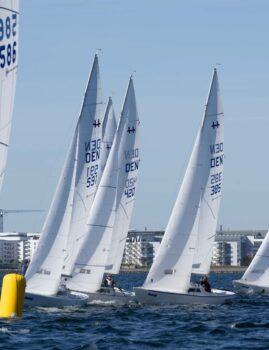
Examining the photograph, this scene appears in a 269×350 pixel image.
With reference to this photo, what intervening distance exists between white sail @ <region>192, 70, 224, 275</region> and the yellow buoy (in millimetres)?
17644

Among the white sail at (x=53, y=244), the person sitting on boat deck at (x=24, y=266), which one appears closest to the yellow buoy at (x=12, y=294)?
the white sail at (x=53, y=244)

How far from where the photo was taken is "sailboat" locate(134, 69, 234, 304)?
48.6 m

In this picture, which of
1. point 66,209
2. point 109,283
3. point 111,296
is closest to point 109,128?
point 109,283

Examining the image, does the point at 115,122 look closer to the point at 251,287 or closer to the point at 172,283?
the point at 172,283

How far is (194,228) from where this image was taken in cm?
4950

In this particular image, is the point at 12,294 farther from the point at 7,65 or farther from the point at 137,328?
the point at 7,65

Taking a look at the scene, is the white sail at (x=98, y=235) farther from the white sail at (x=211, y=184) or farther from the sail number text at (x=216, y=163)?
the sail number text at (x=216, y=163)

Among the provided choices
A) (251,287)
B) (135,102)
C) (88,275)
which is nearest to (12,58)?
(88,275)

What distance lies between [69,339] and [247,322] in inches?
337

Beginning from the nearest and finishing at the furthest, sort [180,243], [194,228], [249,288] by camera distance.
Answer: [180,243] → [194,228] → [249,288]

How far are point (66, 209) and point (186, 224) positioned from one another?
6.56 metres

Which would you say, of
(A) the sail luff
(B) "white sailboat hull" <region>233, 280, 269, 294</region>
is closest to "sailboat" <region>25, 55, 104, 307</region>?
(A) the sail luff

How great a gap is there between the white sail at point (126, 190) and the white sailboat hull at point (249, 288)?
13839 millimetres

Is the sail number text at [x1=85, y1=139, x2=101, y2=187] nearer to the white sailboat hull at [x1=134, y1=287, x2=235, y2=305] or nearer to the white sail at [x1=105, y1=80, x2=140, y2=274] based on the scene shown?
the white sail at [x1=105, y1=80, x2=140, y2=274]
